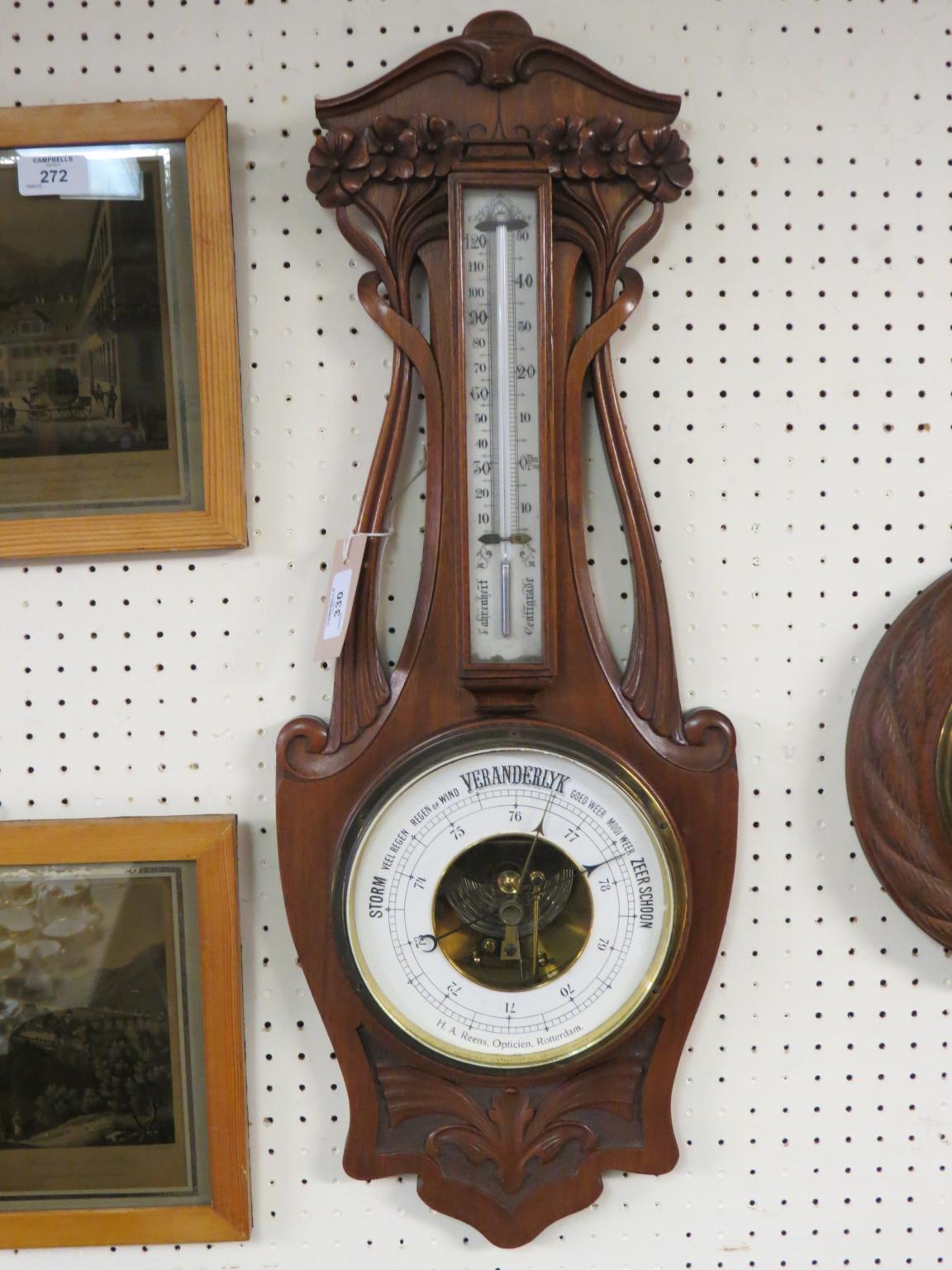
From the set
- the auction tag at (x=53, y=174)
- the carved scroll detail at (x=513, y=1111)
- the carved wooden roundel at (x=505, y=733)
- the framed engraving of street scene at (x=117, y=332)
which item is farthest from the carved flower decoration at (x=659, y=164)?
the carved scroll detail at (x=513, y=1111)

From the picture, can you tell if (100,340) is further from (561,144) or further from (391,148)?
(561,144)

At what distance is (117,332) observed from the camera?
991mm

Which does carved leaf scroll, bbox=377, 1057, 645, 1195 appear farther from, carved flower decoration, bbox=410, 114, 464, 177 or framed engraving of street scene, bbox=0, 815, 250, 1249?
carved flower decoration, bbox=410, 114, 464, 177

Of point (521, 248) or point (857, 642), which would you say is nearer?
point (521, 248)

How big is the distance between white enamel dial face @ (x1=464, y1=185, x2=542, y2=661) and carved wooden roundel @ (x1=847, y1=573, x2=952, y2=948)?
14.4 inches

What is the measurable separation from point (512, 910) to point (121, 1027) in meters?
0.42

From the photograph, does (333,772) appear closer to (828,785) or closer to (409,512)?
(409,512)

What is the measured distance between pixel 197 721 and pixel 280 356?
386 mm

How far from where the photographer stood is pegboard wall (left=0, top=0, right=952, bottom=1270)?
3.31 ft

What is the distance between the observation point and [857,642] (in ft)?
3.43

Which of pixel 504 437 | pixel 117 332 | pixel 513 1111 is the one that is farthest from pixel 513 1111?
pixel 117 332

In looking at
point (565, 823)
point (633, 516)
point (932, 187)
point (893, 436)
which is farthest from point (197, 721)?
point (932, 187)

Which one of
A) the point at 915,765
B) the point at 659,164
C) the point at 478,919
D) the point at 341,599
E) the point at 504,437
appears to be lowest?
the point at 478,919

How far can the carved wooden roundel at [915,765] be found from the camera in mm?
996
